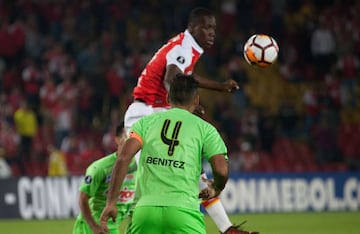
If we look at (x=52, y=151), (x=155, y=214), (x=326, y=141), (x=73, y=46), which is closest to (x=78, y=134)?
(x=52, y=151)

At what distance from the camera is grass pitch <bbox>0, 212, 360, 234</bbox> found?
48.4ft

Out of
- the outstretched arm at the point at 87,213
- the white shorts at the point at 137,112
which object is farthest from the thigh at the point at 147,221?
the white shorts at the point at 137,112

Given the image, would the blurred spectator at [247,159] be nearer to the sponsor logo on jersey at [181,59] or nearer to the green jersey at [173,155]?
the sponsor logo on jersey at [181,59]

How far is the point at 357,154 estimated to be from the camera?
20.5 m

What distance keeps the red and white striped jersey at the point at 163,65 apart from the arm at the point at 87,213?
1.42 meters

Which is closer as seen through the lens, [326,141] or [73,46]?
[326,141]

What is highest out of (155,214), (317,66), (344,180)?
(155,214)

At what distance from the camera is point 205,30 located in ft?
30.5

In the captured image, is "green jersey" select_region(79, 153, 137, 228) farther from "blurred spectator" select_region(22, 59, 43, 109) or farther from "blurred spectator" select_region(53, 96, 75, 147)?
"blurred spectator" select_region(22, 59, 43, 109)

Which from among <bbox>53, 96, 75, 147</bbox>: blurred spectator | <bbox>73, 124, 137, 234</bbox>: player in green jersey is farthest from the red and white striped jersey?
<bbox>53, 96, 75, 147</bbox>: blurred spectator

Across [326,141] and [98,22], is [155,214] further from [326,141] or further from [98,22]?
[98,22]

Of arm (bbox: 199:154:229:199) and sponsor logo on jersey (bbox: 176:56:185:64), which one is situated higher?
sponsor logo on jersey (bbox: 176:56:185:64)

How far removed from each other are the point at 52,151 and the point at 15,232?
511 centimetres

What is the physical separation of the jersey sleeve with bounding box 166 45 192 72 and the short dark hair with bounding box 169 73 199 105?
2598mm
